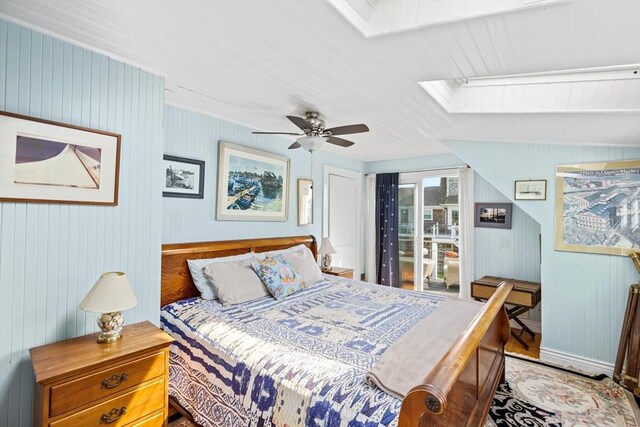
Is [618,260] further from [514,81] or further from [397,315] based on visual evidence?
[397,315]

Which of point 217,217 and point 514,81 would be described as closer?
point 514,81

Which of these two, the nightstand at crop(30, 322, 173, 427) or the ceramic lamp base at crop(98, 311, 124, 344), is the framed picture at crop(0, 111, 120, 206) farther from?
the nightstand at crop(30, 322, 173, 427)

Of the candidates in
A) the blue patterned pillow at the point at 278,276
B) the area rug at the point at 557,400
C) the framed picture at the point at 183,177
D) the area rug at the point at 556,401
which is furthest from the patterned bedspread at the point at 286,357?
the framed picture at the point at 183,177

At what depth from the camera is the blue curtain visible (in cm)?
509

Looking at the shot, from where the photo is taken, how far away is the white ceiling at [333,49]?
50.7 inches

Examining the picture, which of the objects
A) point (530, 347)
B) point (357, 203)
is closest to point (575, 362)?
point (530, 347)

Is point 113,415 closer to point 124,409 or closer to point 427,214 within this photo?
point 124,409

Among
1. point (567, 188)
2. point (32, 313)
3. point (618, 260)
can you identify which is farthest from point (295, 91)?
point (618, 260)

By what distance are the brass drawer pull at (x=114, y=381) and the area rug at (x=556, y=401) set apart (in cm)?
82

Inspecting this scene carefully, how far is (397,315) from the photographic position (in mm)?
2402

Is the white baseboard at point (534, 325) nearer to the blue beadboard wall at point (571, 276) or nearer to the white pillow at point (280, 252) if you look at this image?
the blue beadboard wall at point (571, 276)

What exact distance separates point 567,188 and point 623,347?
1.47 m

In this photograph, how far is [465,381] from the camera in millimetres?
1499

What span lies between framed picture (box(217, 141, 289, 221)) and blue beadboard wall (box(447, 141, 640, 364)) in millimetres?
2495
